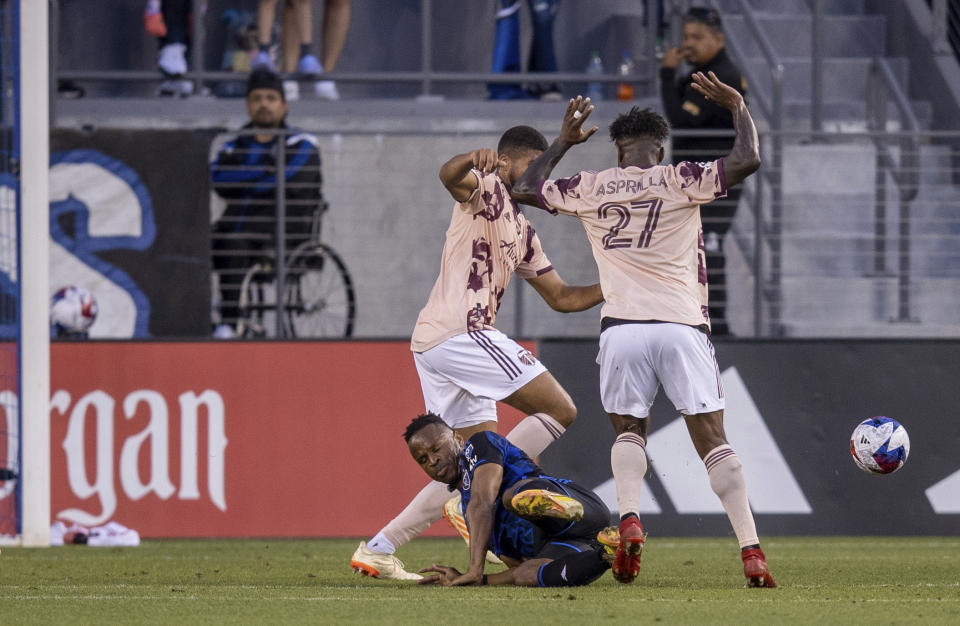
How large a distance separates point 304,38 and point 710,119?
4034mm

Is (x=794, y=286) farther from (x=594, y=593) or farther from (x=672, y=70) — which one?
(x=594, y=593)

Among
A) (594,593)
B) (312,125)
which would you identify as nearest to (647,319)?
(594,593)

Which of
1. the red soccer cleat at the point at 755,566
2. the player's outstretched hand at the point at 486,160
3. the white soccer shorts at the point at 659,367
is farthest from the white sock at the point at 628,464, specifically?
the player's outstretched hand at the point at 486,160

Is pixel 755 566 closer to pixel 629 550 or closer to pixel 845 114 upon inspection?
pixel 629 550

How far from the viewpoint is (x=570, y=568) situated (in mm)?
6637

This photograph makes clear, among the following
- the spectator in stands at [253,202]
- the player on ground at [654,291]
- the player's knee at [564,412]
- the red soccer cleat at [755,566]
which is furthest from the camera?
the spectator in stands at [253,202]

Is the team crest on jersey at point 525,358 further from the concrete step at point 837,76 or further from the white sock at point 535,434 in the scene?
the concrete step at point 837,76

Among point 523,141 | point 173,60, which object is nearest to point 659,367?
point 523,141

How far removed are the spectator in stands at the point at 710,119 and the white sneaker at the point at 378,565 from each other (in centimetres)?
429

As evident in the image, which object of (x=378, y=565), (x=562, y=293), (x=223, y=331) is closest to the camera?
(x=378, y=565)

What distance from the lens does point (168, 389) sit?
418 inches

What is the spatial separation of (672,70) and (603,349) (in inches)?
198

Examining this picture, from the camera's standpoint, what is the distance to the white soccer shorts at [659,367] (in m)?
6.75

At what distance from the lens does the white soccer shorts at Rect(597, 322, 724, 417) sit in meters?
6.75
